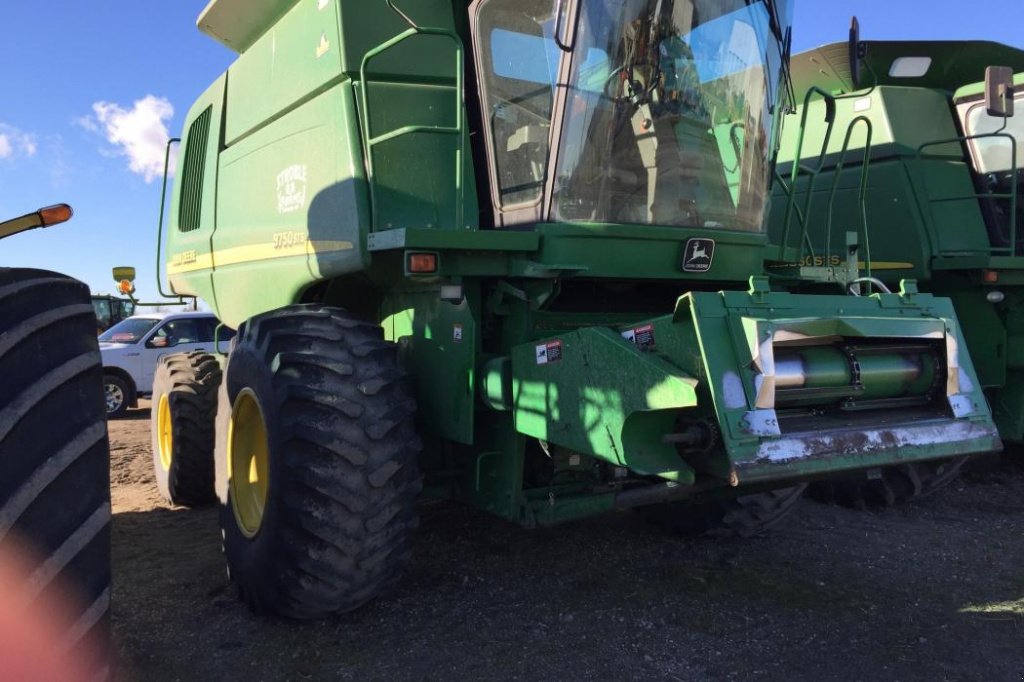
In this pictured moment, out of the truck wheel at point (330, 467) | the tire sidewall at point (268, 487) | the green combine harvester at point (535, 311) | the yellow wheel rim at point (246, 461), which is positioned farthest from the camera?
the yellow wheel rim at point (246, 461)

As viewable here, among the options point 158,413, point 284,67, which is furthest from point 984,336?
point 158,413

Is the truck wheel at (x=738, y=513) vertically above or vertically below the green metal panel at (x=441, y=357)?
below

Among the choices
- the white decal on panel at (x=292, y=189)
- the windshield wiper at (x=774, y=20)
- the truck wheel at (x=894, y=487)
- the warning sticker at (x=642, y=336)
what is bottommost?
the truck wheel at (x=894, y=487)

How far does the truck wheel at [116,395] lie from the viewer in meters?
11.0

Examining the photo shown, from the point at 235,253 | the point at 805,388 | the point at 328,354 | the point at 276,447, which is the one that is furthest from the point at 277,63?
the point at 805,388

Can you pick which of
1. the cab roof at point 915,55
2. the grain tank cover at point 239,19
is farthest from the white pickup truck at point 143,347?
the cab roof at point 915,55

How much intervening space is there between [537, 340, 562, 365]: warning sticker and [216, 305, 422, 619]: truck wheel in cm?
57

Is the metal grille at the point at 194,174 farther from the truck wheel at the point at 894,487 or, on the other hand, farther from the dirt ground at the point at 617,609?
the truck wheel at the point at 894,487

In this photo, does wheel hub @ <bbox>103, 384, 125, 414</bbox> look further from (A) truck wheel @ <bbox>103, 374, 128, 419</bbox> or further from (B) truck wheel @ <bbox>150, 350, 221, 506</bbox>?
(B) truck wheel @ <bbox>150, 350, 221, 506</bbox>

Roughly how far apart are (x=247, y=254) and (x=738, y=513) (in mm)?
3061

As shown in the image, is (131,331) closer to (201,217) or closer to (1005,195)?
(201,217)

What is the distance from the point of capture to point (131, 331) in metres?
11.6

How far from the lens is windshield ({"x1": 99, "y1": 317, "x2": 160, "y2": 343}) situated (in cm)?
1141

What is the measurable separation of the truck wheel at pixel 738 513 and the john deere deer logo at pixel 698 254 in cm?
128
